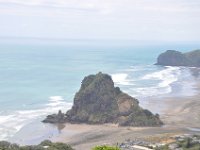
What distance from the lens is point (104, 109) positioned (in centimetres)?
8900

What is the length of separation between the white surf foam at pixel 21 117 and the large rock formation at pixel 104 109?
5.00 metres

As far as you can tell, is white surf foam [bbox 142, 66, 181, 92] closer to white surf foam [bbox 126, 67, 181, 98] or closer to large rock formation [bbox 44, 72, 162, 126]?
white surf foam [bbox 126, 67, 181, 98]

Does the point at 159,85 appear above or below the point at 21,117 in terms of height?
above

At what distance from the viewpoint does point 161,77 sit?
163 m

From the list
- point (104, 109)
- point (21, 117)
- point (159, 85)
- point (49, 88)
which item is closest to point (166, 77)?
point (159, 85)

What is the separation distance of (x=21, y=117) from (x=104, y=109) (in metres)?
16.2

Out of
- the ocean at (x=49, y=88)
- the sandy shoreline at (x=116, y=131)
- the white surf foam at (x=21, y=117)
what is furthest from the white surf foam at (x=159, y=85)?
the sandy shoreline at (x=116, y=131)

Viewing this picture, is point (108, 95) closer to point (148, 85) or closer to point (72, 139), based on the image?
point (72, 139)

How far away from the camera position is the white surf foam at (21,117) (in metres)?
79.5

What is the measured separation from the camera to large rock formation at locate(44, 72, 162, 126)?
84.1 meters

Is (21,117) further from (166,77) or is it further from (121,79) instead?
(166,77)

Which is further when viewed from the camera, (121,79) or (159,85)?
(121,79)

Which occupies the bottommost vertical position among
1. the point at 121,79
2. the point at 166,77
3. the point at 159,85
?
the point at 159,85

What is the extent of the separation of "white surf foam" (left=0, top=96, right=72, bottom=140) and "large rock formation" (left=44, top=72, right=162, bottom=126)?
197 inches
